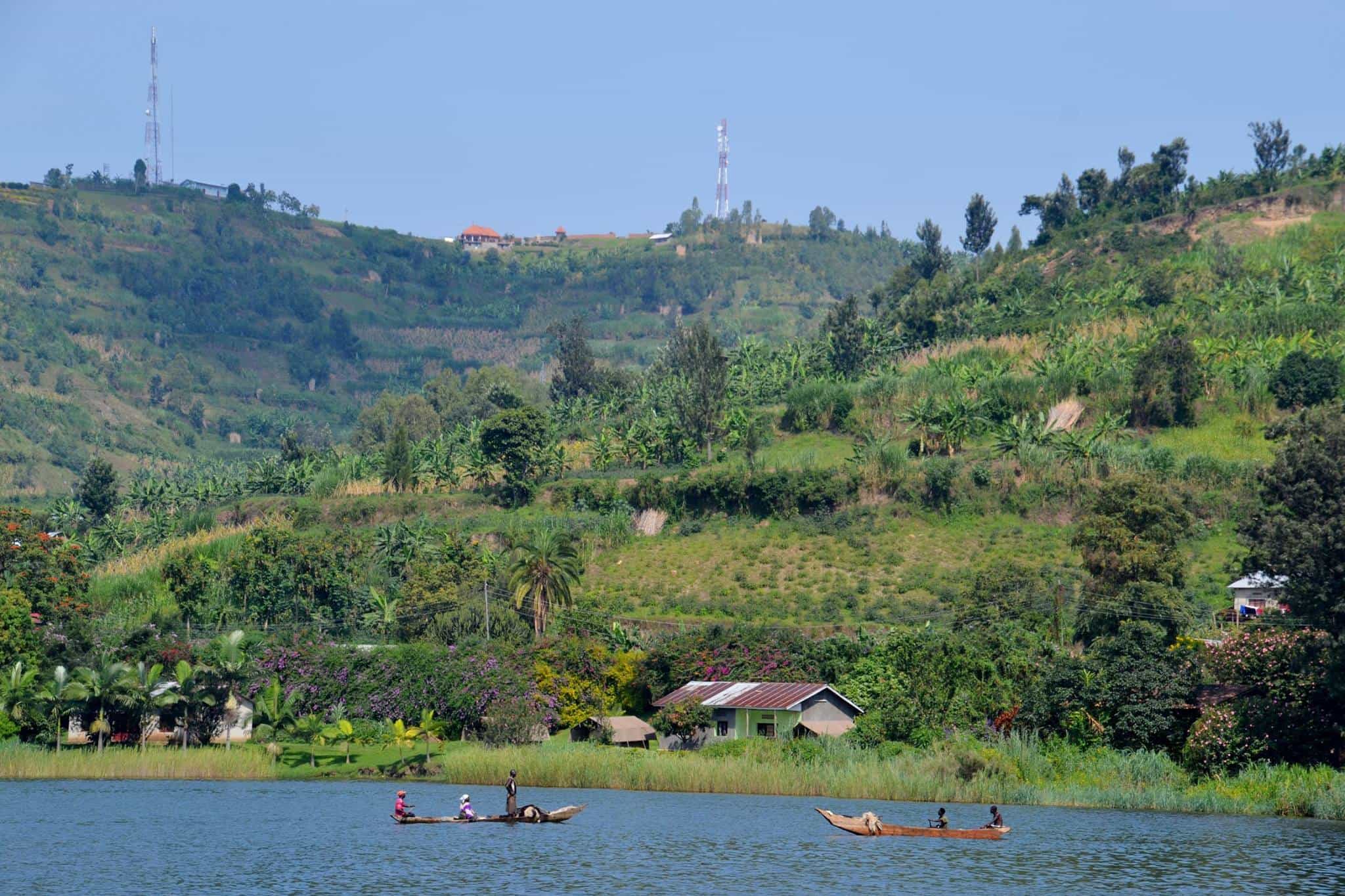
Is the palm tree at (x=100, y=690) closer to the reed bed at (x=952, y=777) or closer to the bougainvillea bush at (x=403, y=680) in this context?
the bougainvillea bush at (x=403, y=680)

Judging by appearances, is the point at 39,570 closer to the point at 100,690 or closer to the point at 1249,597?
the point at 100,690

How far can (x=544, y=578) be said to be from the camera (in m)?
99.9

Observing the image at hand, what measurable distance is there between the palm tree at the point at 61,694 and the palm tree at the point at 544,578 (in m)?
27.3

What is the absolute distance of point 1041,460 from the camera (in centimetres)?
12475

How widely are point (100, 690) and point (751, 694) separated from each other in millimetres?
32375

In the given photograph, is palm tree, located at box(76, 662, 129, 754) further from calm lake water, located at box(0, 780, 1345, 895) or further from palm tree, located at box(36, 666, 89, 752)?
calm lake water, located at box(0, 780, 1345, 895)

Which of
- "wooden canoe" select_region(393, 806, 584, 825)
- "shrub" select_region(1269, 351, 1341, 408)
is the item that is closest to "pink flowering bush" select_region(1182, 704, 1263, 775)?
"wooden canoe" select_region(393, 806, 584, 825)

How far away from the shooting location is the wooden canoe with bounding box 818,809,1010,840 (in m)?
56.2

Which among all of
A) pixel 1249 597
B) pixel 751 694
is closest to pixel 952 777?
pixel 751 694

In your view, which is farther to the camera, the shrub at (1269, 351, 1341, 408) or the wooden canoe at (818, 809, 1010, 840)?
the shrub at (1269, 351, 1341, 408)

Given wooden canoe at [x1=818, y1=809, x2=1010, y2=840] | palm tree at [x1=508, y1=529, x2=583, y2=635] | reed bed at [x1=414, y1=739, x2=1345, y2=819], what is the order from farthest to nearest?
palm tree at [x1=508, y1=529, x2=583, y2=635]
reed bed at [x1=414, y1=739, x2=1345, y2=819]
wooden canoe at [x1=818, y1=809, x2=1010, y2=840]

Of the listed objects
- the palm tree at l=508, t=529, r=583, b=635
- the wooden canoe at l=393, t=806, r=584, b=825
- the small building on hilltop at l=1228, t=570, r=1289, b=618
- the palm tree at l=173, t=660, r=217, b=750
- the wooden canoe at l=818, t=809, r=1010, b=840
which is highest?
the palm tree at l=508, t=529, r=583, b=635

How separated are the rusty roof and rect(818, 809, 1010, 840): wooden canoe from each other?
22.7m

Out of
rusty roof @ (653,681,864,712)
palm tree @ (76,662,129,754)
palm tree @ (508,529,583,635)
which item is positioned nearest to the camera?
rusty roof @ (653,681,864,712)
